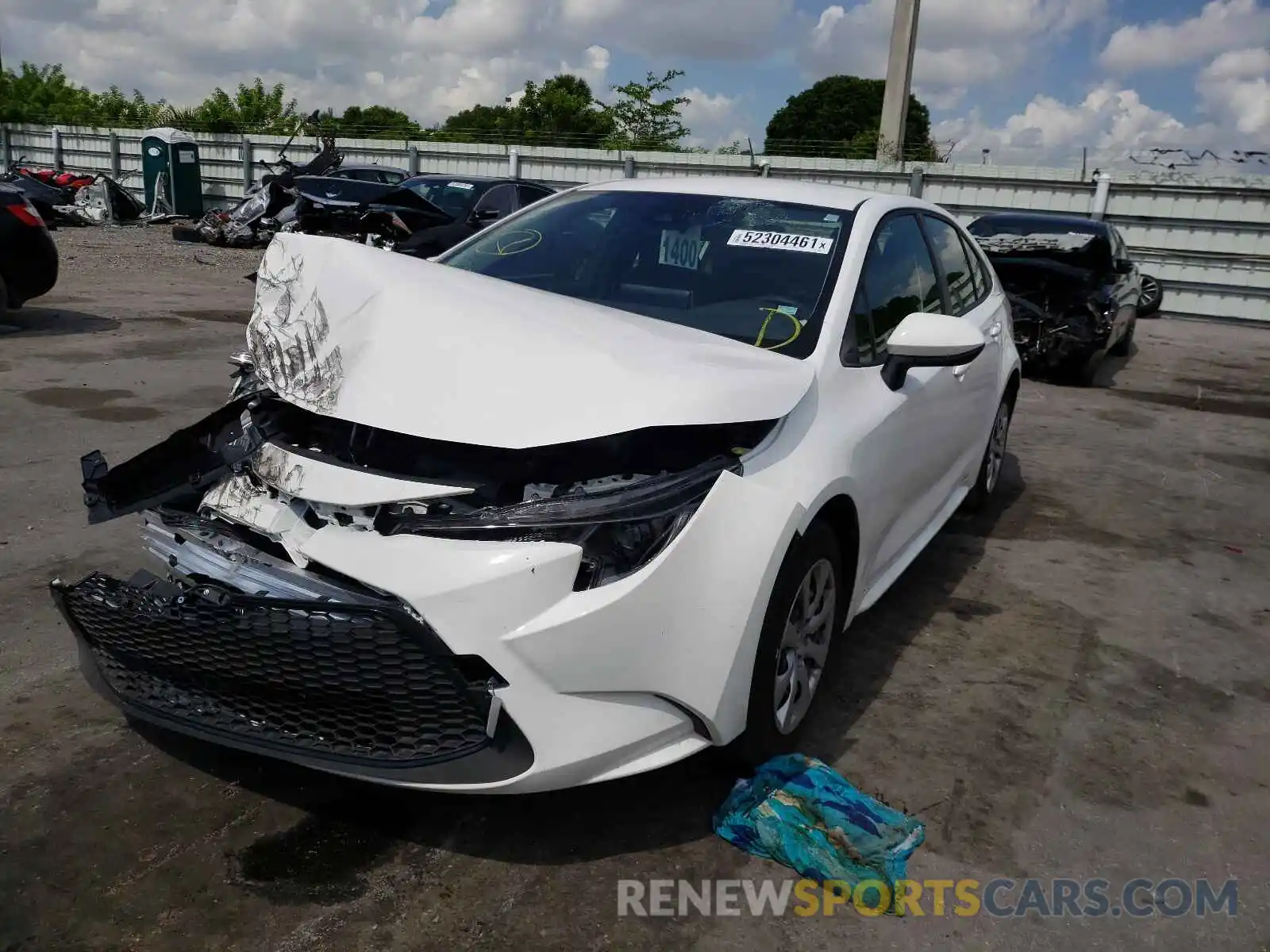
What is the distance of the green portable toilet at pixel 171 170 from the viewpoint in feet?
75.3

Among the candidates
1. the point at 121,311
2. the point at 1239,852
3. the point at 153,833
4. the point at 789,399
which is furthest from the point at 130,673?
the point at 121,311

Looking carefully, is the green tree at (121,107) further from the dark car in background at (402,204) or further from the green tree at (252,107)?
the dark car in background at (402,204)

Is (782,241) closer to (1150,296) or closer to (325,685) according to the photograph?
(325,685)

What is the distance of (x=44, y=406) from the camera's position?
251 inches

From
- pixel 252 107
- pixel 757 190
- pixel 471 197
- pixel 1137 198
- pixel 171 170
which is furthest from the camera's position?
pixel 252 107

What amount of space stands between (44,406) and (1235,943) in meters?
6.61

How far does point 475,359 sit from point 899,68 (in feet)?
64.9

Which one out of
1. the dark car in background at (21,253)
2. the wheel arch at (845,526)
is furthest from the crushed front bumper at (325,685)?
the dark car in background at (21,253)

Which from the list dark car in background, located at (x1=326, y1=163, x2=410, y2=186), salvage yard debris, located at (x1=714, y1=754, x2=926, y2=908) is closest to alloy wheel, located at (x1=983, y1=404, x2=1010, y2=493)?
salvage yard debris, located at (x1=714, y1=754, x2=926, y2=908)

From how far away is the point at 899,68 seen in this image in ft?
65.5

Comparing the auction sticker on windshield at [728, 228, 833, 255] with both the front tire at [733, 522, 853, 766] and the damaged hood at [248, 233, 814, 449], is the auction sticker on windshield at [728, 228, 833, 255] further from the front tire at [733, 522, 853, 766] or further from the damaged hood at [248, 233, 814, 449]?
the front tire at [733, 522, 853, 766]

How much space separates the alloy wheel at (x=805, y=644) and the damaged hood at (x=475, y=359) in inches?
21.2

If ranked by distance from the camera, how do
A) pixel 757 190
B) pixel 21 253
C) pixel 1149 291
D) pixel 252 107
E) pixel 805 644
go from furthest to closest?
pixel 252 107
pixel 1149 291
pixel 21 253
pixel 757 190
pixel 805 644

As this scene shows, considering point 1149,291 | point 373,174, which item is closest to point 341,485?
point 1149,291
